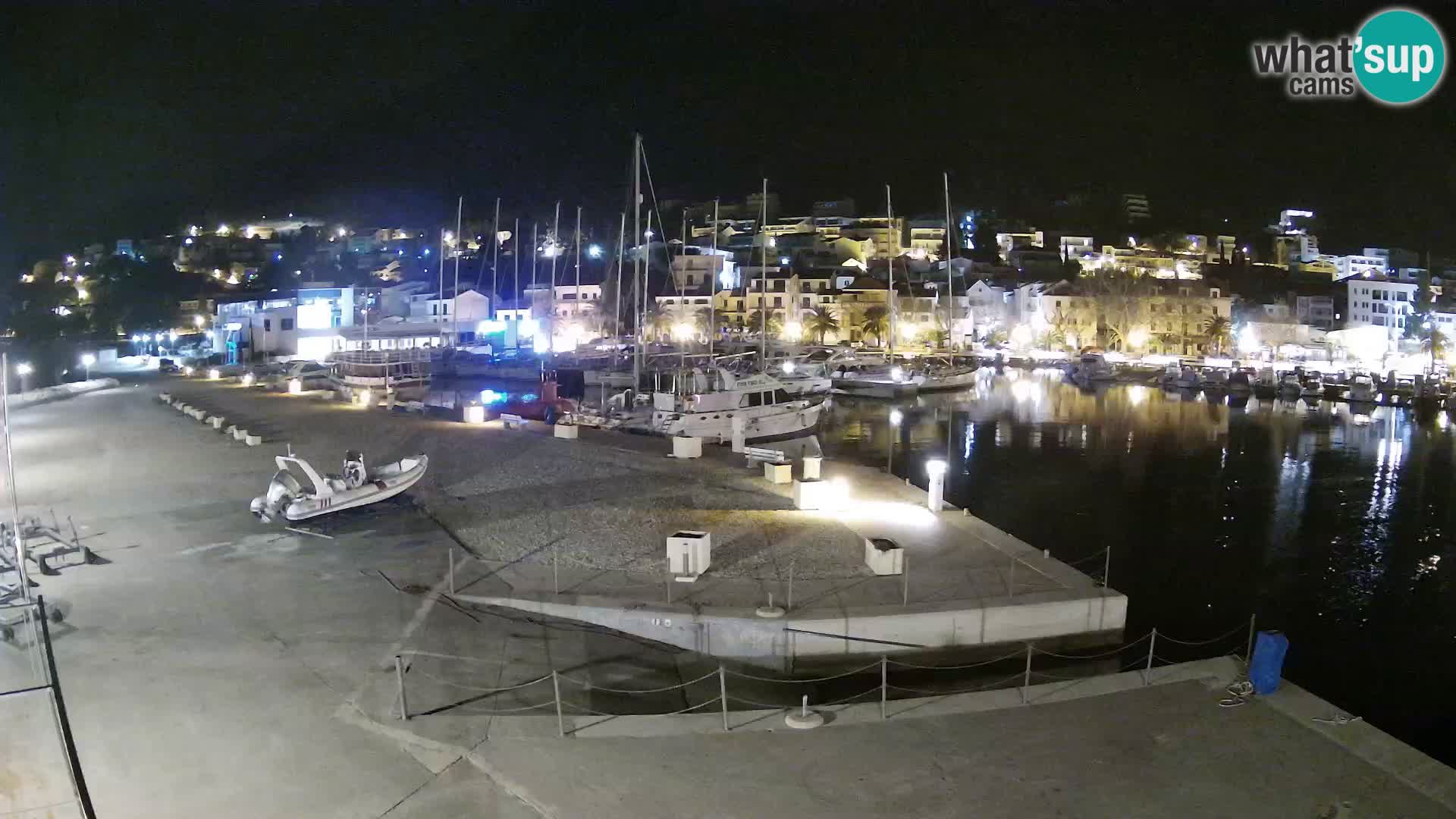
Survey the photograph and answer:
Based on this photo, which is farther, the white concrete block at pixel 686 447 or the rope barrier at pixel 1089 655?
the white concrete block at pixel 686 447

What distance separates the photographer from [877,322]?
91.2 meters

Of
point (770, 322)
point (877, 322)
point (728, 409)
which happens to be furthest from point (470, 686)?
point (770, 322)

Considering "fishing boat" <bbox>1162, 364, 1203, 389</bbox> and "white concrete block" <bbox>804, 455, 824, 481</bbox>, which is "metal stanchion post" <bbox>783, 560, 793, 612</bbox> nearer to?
"white concrete block" <bbox>804, 455, 824, 481</bbox>

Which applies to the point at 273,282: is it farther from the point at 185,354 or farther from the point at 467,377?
the point at 467,377

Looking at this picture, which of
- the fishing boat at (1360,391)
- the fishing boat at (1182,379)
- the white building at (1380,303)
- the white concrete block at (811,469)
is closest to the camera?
the white concrete block at (811,469)

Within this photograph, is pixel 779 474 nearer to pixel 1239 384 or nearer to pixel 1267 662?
pixel 1267 662

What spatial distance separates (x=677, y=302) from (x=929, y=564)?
82000 millimetres

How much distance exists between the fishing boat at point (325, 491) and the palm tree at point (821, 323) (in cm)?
7745

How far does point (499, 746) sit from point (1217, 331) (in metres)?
98.3

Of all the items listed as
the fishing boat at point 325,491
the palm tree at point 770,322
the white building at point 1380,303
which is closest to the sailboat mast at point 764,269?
the palm tree at point 770,322

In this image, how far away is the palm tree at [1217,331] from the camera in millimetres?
91188

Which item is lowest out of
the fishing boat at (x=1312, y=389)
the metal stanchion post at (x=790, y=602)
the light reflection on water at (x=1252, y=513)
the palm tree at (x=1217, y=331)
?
the light reflection on water at (x=1252, y=513)

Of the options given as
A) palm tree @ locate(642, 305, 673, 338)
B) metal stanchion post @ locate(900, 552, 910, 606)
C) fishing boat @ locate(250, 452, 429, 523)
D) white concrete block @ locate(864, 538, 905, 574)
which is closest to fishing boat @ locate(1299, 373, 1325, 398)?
palm tree @ locate(642, 305, 673, 338)

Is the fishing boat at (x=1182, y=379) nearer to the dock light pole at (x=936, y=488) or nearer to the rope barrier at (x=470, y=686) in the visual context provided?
the dock light pole at (x=936, y=488)
